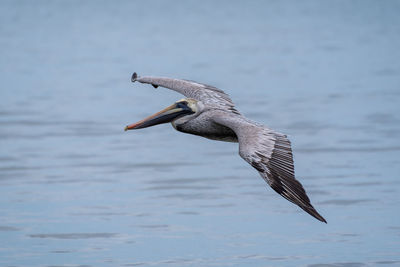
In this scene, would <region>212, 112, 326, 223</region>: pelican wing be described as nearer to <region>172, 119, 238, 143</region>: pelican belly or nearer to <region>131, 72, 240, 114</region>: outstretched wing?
<region>172, 119, 238, 143</region>: pelican belly

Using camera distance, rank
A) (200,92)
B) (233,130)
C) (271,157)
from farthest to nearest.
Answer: (200,92)
(233,130)
(271,157)

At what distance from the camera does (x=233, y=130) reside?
10.2 m

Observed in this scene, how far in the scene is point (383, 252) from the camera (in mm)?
10492

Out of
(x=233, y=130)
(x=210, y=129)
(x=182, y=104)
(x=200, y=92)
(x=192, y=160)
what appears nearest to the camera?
(x=233, y=130)

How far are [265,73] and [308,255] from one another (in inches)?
642

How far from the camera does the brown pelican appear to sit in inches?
349

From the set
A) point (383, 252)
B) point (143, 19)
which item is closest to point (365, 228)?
point (383, 252)

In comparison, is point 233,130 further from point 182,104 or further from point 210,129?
point 182,104

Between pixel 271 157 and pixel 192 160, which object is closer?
pixel 271 157

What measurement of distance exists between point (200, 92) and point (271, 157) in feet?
10.5

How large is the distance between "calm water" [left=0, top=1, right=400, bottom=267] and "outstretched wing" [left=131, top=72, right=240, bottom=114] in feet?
4.57

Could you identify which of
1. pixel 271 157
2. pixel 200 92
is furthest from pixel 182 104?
pixel 271 157

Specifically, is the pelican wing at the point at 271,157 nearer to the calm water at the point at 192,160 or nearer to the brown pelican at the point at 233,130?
the brown pelican at the point at 233,130

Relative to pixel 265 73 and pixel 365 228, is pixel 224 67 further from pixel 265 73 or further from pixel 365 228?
pixel 365 228
